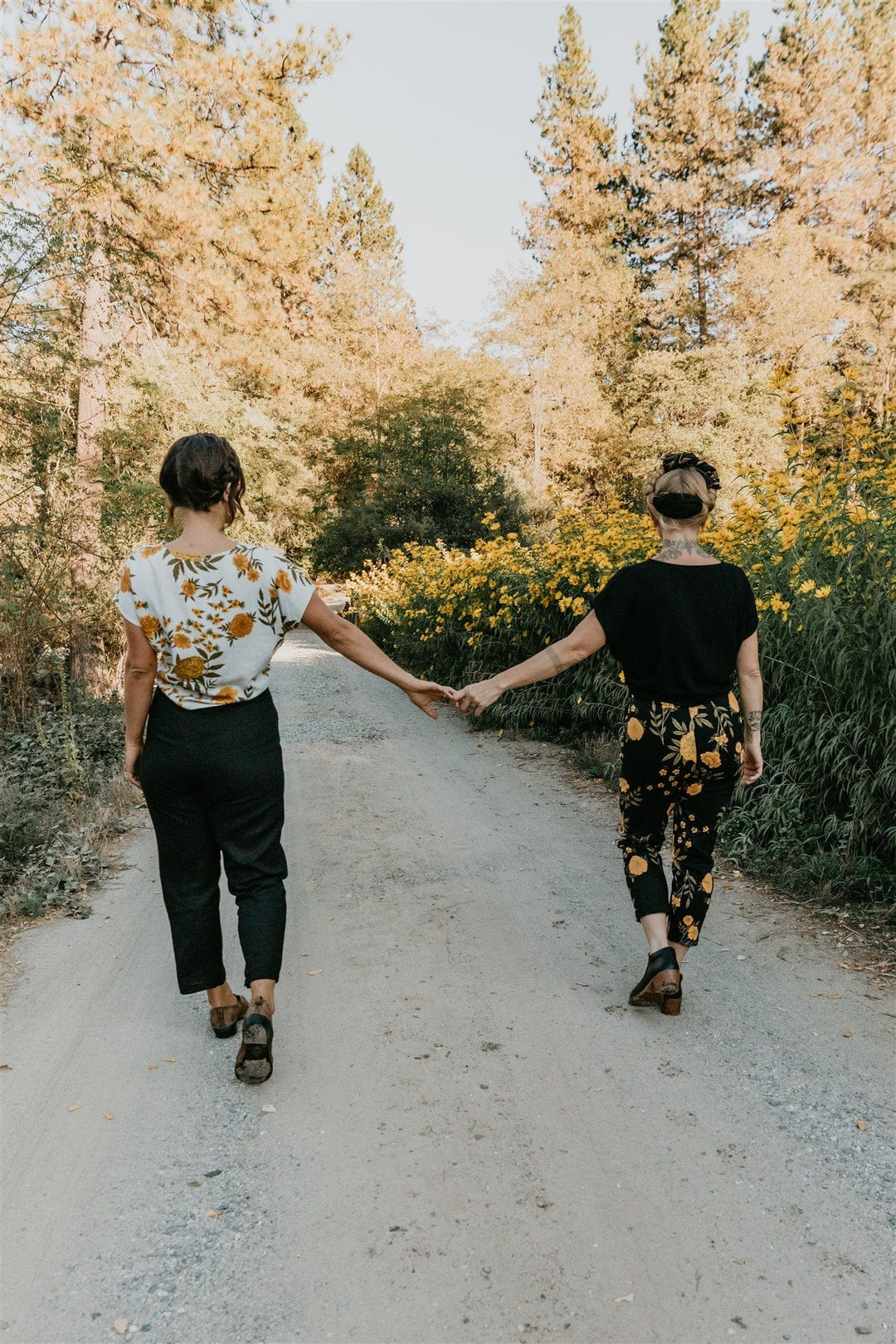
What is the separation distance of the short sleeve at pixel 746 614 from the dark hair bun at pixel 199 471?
1.75 meters

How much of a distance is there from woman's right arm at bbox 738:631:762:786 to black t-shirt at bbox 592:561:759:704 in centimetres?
9

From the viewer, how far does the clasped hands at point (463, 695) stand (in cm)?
325

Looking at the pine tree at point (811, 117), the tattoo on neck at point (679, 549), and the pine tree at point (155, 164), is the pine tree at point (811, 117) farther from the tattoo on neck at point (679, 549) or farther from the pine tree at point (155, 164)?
the tattoo on neck at point (679, 549)

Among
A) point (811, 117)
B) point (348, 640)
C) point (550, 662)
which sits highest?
point (811, 117)

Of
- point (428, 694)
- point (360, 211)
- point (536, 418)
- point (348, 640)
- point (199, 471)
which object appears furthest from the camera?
point (360, 211)

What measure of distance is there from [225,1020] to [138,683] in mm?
1253

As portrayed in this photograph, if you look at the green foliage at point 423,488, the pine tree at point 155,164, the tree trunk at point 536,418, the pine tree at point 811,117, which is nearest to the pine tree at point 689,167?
the pine tree at point 811,117

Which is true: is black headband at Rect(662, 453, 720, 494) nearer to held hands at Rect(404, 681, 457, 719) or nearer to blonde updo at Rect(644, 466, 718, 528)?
blonde updo at Rect(644, 466, 718, 528)

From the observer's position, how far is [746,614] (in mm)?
3027

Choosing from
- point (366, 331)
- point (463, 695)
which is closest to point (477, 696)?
point (463, 695)

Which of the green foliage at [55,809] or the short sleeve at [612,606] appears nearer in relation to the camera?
the short sleeve at [612,606]

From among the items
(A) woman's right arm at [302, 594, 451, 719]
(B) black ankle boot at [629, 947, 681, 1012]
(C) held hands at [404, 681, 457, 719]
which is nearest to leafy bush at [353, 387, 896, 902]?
(B) black ankle boot at [629, 947, 681, 1012]

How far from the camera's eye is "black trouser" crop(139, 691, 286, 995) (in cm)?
271

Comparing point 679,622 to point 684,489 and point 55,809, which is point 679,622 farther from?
point 55,809
